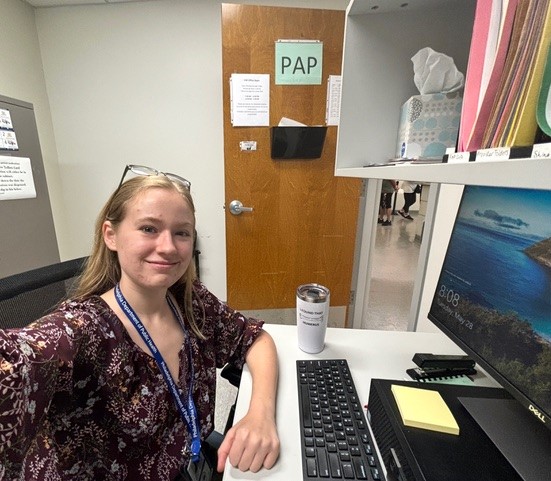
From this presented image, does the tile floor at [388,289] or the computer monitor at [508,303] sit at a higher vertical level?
the computer monitor at [508,303]

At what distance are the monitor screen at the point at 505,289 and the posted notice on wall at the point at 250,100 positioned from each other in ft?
4.47

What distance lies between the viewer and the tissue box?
2.14 feet

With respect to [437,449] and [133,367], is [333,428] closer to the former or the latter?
[437,449]

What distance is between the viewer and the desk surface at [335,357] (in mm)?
500

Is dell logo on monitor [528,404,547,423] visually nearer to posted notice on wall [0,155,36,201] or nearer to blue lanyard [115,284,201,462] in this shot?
blue lanyard [115,284,201,462]

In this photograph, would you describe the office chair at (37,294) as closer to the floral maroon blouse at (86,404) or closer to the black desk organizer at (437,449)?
the floral maroon blouse at (86,404)

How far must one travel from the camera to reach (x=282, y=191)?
1860mm

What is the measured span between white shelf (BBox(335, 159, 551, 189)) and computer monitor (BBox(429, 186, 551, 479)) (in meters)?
0.20

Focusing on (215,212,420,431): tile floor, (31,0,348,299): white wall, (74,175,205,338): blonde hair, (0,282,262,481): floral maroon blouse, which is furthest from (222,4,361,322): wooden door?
(0,282,262,481): floral maroon blouse

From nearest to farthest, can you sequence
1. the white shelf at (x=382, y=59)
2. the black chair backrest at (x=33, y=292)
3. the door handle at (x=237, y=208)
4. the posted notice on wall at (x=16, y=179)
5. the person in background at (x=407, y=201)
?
1. the black chair backrest at (x=33, y=292)
2. the white shelf at (x=382, y=59)
3. the posted notice on wall at (x=16, y=179)
4. the door handle at (x=237, y=208)
5. the person in background at (x=407, y=201)

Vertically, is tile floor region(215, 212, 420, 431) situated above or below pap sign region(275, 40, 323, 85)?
below

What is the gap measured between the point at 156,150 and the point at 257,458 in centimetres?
212

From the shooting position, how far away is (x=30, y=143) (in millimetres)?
1457

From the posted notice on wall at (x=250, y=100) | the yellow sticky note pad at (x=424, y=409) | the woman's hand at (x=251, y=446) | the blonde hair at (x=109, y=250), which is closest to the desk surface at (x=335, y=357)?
the woman's hand at (x=251, y=446)
